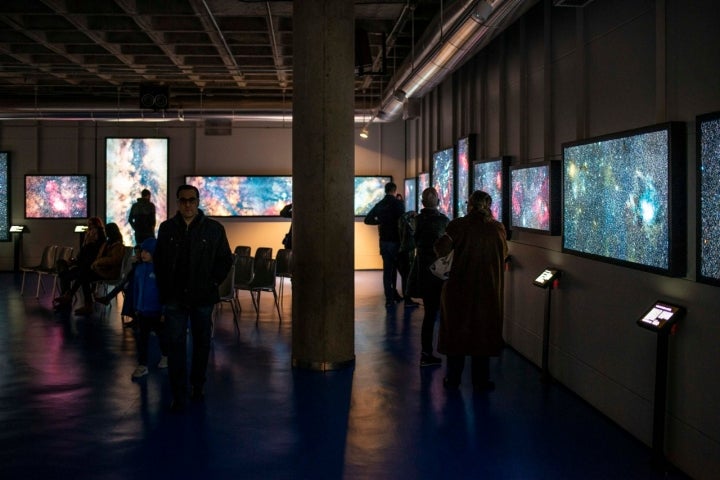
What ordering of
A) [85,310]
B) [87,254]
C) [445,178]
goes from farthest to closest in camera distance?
1. [445,178]
2. [87,254]
3. [85,310]

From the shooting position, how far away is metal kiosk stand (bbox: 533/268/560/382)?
627cm

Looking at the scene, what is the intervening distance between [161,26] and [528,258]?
17.9 ft

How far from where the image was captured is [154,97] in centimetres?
1427

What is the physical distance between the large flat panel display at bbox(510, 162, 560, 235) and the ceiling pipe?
1.20 metres

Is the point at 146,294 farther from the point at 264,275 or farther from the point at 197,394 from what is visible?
the point at 264,275

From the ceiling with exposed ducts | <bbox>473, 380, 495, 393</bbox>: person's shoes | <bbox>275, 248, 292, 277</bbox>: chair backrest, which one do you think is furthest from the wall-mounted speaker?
<bbox>473, 380, 495, 393</bbox>: person's shoes

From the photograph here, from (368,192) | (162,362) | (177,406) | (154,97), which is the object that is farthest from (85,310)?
(368,192)

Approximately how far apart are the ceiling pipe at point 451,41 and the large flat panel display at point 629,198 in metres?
1.13

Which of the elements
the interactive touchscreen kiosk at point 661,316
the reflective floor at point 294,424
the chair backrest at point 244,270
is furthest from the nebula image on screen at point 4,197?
the interactive touchscreen kiosk at point 661,316

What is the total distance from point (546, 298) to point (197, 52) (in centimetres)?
726

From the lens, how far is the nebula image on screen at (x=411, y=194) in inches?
542

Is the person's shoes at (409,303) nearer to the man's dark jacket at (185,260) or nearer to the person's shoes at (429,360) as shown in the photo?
the person's shoes at (429,360)

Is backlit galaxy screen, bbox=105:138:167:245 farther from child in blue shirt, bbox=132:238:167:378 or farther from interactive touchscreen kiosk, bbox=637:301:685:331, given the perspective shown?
interactive touchscreen kiosk, bbox=637:301:685:331

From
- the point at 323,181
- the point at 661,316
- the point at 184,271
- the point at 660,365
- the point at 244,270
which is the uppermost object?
the point at 323,181
